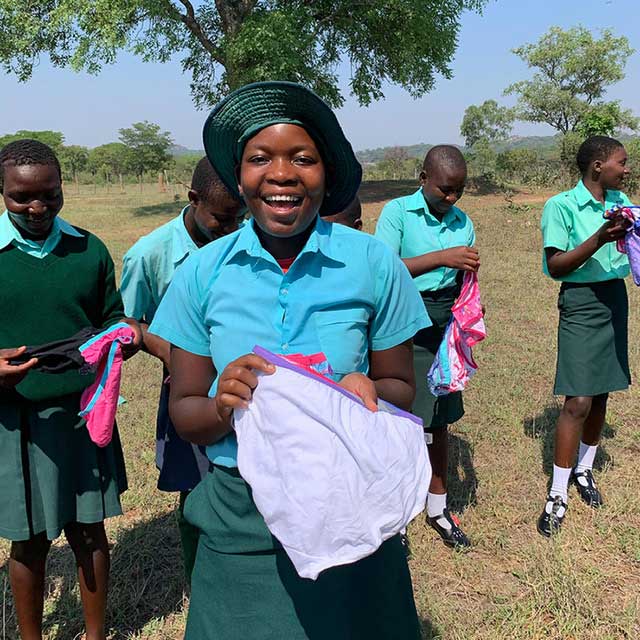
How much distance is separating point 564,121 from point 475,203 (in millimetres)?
19416

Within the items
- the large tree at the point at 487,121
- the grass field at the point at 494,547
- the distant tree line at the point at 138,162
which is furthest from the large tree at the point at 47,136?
the grass field at the point at 494,547

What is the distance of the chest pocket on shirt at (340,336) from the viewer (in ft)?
4.42

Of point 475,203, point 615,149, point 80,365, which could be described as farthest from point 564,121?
point 80,365

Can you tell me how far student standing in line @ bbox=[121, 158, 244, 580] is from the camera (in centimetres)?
229

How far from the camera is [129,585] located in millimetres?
2811

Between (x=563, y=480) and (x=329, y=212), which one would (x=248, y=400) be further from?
(x=563, y=480)

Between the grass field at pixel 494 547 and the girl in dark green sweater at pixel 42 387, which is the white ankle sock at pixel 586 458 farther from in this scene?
the girl in dark green sweater at pixel 42 387

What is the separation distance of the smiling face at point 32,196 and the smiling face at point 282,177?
0.88 metres

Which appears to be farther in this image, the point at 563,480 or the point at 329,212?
the point at 563,480

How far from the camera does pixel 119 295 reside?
2.25m

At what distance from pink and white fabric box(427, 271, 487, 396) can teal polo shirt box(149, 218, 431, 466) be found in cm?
151

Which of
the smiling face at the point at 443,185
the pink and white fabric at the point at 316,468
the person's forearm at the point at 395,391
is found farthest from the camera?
the smiling face at the point at 443,185

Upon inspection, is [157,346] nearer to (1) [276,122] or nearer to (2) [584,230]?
(1) [276,122]

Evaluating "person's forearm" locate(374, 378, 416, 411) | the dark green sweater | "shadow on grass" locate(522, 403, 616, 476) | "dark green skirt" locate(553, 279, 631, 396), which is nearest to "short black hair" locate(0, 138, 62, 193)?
the dark green sweater
